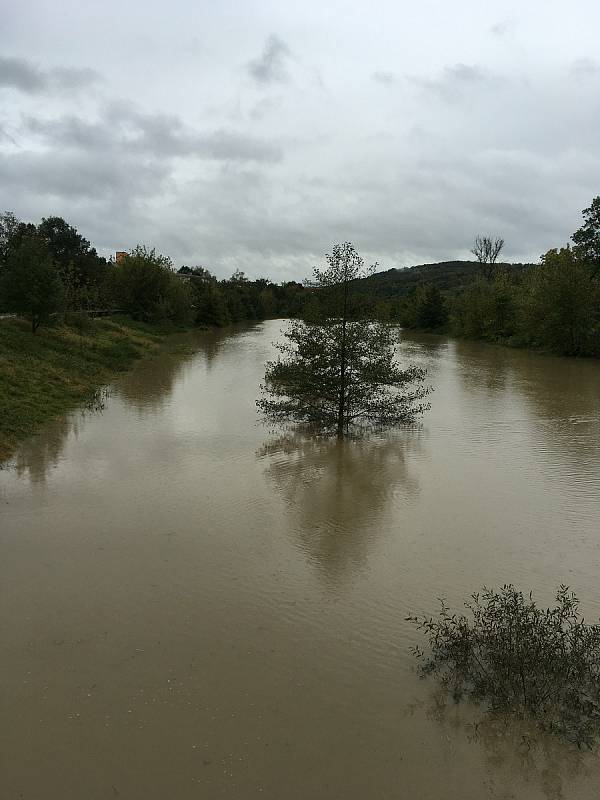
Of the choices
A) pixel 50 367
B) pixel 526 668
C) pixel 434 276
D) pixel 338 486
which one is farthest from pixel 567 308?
pixel 434 276

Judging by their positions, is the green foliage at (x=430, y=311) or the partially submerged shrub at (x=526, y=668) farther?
the green foliage at (x=430, y=311)

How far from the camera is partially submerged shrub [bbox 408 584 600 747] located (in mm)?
5812

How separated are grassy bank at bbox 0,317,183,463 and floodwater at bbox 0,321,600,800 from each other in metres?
2.03

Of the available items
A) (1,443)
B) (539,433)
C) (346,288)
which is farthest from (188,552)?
(539,433)

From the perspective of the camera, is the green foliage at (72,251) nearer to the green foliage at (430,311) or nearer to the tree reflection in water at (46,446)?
the green foliage at (430,311)

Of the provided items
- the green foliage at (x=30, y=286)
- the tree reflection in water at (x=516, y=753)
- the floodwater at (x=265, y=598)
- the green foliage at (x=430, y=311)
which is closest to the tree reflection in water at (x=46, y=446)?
the floodwater at (x=265, y=598)

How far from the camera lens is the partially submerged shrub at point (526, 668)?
5.81 m

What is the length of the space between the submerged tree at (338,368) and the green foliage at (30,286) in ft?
57.2

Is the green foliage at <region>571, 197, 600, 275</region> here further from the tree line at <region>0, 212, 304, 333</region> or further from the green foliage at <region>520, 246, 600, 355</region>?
the tree line at <region>0, 212, 304, 333</region>

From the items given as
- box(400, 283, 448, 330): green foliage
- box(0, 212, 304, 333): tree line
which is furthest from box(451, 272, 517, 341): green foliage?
box(0, 212, 304, 333): tree line

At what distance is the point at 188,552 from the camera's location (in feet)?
32.0

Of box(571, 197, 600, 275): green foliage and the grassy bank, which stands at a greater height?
box(571, 197, 600, 275): green foliage

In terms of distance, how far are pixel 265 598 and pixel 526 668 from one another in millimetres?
3529

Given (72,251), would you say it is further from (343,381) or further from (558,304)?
(343,381)
